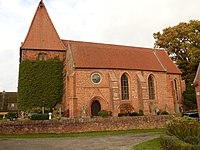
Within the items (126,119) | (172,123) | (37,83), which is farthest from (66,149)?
(37,83)

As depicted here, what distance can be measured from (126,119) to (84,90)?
8747 mm

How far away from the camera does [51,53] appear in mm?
30875

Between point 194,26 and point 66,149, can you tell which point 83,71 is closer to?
point 66,149

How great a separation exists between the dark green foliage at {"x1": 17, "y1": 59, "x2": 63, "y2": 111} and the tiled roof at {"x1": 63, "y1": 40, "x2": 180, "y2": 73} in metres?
4.49

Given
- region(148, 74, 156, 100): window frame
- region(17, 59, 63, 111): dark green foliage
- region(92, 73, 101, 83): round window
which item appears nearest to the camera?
region(92, 73, 101, 83): round window

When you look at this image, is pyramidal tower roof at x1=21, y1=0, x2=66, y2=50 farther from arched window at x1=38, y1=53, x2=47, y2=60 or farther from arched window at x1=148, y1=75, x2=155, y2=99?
arched window at x1=148, y1=75, x2=155, y2=99

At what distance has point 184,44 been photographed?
37.3 m

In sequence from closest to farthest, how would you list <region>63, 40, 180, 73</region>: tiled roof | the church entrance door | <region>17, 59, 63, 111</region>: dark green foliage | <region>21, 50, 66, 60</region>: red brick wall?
the church entrance door
<region>17, 59, 63, 111</region>: dark green foliage
<region>63, 40, 180, 73</region>: tiled roof
<region>21, 50, 66, 60</region>: red brick wall

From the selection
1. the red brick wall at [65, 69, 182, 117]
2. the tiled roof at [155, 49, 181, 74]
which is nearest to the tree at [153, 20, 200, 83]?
the tiled roof at [155, 49, 181, 74]

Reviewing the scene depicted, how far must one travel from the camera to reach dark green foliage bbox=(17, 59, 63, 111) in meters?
28.3

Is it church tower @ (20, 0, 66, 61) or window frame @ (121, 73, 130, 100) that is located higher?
church tower @ (20, 0, 66, 61)

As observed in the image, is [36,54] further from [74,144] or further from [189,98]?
[189,98]

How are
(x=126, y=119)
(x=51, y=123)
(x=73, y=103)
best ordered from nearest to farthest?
(x=51, y=123), (x=126, y=119), (x=73, y=103)

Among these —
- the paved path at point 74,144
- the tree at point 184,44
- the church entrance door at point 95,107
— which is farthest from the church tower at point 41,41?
the tree at point 184,44
